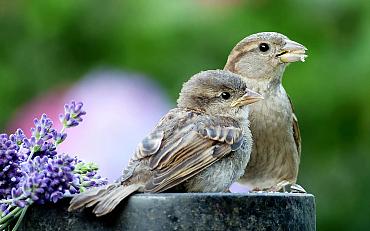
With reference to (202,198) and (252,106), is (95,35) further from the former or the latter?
(202,198)

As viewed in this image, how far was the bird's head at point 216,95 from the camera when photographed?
302 centimetres

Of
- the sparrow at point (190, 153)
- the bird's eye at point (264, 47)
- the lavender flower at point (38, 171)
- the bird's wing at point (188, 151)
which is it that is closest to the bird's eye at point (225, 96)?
the sparrow at point (190, 153)

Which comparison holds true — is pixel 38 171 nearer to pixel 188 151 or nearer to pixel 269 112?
pixel 188 151

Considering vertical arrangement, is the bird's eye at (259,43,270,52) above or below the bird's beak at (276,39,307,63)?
above

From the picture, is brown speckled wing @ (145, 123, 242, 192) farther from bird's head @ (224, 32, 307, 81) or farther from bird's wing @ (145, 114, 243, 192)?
bird's head @ (224, 32, 307, 81)

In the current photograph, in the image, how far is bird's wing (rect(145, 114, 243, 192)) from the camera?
7.69 ft

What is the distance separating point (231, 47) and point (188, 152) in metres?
3.00

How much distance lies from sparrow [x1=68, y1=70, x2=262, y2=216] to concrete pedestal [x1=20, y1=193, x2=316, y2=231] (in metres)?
0.04

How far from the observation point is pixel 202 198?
2117 millimetres

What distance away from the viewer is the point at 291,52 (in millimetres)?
3834

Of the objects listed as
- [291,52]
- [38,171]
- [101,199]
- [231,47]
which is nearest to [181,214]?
[101,199]

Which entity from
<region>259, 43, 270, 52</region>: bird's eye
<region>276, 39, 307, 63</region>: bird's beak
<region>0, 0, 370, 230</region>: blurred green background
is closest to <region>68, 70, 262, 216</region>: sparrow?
<region>276, 39, 307, 63</region>: bird's beak

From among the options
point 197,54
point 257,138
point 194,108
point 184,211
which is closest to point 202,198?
point 184,211

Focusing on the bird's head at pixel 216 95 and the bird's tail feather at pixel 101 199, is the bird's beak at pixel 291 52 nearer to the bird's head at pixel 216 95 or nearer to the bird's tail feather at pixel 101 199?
the bird's head at pixel 216 95
